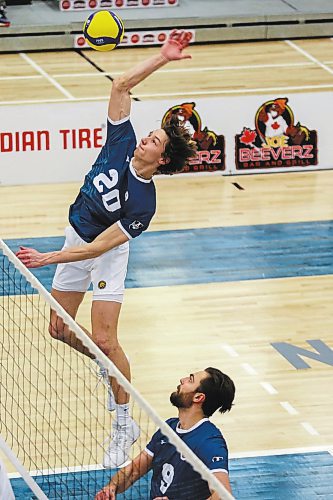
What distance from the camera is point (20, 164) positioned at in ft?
58.9

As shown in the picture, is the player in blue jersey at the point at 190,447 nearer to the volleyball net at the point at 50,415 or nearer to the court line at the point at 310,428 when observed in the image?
the volleyball net at the point at 50,415

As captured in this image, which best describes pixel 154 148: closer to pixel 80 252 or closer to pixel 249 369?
pixel 80 252

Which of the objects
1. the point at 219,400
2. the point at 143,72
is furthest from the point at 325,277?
the point at 219,400

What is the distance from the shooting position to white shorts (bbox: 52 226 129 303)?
10633 mm

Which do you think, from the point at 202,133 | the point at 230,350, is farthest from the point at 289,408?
the point at 202,133

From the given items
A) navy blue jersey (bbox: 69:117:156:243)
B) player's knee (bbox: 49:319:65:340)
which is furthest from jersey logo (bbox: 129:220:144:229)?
player's knee (bbox: 49:319:65:340)

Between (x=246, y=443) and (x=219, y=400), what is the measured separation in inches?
110

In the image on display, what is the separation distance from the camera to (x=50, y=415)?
37.8ft

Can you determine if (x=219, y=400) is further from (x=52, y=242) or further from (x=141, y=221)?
(x=52, y=242)

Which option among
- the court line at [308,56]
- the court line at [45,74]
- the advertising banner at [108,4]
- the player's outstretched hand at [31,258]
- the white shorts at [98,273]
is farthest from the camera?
the advertising banner at [108,4]

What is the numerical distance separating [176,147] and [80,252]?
1.13 m

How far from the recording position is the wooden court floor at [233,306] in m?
11.8

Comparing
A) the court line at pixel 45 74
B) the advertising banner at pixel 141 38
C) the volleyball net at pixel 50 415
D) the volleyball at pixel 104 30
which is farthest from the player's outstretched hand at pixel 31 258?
the advertising banner at pixel 141 38

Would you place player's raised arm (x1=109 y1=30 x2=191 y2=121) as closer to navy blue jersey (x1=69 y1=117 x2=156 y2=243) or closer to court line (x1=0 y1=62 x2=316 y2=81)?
navy blue jersey (x1=69 y1=117 x2=156 y2=243)
